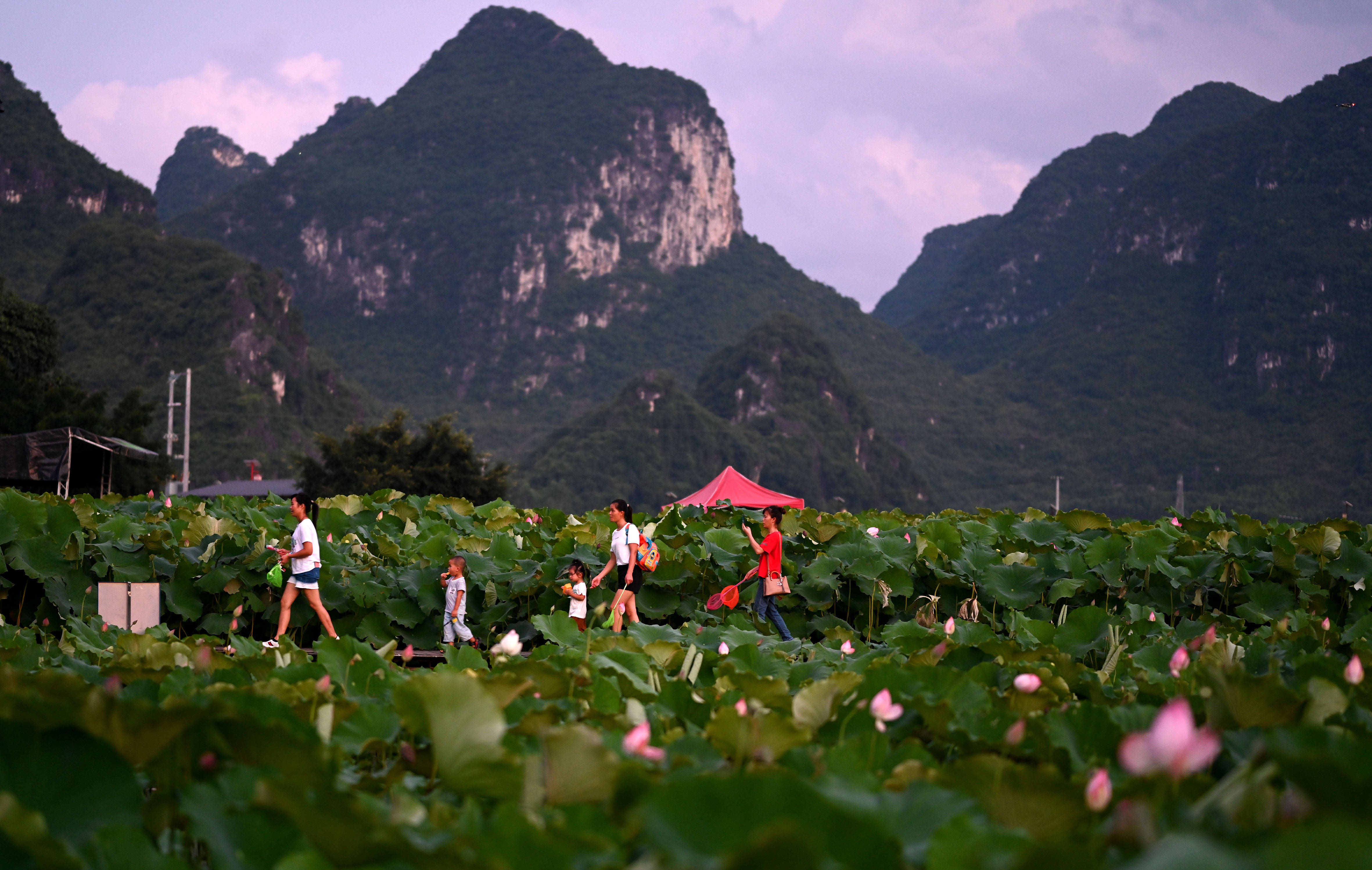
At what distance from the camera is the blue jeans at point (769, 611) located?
25.4ft

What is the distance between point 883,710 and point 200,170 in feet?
695

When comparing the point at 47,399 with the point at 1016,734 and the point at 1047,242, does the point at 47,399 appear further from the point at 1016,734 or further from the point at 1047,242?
the point at 1047,242

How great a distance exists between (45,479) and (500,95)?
16607 cm

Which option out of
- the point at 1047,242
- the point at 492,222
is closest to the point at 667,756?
the point at 492,222

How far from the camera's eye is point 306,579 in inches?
290

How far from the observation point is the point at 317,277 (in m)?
149

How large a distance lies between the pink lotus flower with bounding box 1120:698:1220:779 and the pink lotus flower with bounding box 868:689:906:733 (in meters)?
0.84

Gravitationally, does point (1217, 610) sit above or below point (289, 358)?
below

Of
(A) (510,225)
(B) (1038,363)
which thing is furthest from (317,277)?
(B) (1038,363)

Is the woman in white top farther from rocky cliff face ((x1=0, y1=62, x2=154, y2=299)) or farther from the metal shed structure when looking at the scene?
rocky cliff face ((x1=0, y1=62, x2=154, y2=299))

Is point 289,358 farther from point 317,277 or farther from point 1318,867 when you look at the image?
point 1318,867

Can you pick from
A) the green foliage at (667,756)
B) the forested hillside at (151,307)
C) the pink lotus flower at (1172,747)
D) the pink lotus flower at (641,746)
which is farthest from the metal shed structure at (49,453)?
the forested hillside at (151,307)

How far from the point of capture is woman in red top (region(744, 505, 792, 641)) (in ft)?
25.3

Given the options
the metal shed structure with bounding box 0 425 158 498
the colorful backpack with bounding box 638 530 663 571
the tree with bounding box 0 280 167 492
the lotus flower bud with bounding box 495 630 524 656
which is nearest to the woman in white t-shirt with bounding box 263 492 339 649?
the colorful backpack with bounding box 638 530 663 571
